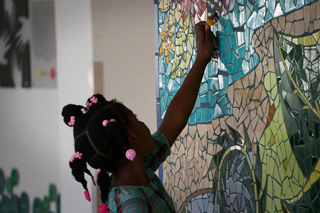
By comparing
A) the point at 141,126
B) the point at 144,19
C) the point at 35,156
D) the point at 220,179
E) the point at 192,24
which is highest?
the point at 144,19

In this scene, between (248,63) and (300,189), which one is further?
(248,63)

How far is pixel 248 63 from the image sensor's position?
75 cm

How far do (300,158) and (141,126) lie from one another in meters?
0.31

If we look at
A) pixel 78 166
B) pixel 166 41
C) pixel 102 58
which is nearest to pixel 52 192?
pixel 102 58

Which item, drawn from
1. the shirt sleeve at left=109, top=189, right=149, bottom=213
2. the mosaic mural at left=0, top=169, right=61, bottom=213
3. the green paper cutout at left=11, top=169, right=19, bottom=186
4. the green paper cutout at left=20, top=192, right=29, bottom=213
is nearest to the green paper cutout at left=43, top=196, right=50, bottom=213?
the mosaic mural at left=0, top=169, right=61, bottom=213

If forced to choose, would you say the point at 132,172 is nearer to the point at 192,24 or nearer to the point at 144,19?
the point at 192,24

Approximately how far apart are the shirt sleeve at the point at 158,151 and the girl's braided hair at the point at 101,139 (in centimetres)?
11

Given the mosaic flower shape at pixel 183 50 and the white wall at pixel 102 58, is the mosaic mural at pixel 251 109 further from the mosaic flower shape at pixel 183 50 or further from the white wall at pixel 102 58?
the white wall at pixel 102 58

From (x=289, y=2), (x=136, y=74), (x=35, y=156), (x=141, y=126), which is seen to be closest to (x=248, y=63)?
(x=289, y=2)

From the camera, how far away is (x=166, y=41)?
1045 mm

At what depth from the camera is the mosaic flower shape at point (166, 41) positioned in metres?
1.02

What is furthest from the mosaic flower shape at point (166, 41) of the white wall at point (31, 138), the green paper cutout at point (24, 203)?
the green paper cutout at point (24, 203)

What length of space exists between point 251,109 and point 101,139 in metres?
0.30

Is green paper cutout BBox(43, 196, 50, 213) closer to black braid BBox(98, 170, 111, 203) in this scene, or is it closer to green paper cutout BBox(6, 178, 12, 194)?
green paper cutout BBox(6, 178, 12, 194)
